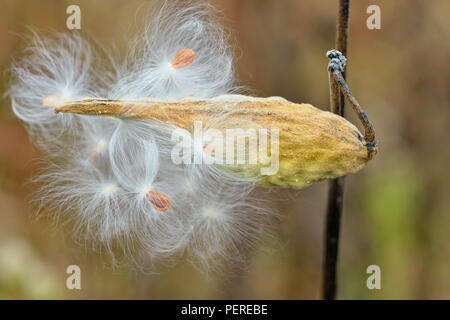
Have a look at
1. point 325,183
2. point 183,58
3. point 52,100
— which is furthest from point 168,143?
point 325,183

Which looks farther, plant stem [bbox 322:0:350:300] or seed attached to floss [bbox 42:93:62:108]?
seed attached to floss [bbox 42:93:62:108]

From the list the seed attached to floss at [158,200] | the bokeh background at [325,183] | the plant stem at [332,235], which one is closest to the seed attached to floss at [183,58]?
the seed attached to floss at [158,200]

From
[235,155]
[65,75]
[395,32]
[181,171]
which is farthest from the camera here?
[395,32]

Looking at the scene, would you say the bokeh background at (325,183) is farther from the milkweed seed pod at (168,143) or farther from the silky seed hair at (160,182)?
the silky seed hair at (160,182)

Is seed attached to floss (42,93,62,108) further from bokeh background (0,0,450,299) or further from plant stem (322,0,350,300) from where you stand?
plant stem (322,0,350,300)

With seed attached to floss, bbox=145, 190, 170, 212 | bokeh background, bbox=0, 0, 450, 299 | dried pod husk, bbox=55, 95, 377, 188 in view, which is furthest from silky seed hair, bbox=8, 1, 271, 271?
bokeh background, bbox=0, 0, 450, 299

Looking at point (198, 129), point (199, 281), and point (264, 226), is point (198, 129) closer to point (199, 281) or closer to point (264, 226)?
point (264, 226)

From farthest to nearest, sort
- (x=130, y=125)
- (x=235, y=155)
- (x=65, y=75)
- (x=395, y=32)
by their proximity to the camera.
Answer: (x=395, y=32) < (x=65, y=75) < (x=130, y=125) < (x=235, y=155)

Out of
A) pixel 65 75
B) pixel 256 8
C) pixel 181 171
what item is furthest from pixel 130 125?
pixel 256 8

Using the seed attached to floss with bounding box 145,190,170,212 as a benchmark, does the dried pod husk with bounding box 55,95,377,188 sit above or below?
above
